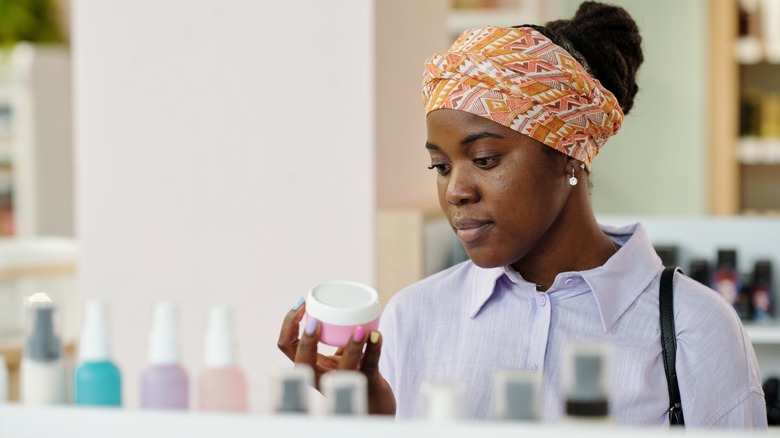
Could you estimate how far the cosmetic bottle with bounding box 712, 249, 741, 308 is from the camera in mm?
2754

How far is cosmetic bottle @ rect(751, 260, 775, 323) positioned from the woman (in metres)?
1.43

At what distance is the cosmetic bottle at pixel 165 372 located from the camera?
84 centimetres

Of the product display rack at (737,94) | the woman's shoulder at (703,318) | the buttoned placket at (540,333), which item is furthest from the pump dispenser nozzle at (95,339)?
the product display rack at (737,94)

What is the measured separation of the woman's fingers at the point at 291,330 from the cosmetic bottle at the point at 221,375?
1.07ft

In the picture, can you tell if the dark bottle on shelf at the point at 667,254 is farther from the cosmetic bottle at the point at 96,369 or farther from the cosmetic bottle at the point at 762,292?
the cosmetic bottle at the point at 96,369

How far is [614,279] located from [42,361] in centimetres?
80

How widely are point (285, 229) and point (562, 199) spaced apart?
1.20 m

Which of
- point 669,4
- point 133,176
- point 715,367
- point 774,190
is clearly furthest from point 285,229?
point 774,190

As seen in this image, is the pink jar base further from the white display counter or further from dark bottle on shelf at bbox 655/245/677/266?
dark bottle on shelf at bbox 655/245/677/266

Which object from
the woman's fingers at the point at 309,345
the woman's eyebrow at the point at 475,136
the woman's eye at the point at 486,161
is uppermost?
the woman's eyebrow at the point at 475,136

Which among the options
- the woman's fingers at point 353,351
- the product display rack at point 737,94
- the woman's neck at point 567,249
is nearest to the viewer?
the woman's fingers at point 353,351

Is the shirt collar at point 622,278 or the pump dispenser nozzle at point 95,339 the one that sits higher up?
the pump dispenser nozzle at point 95,339

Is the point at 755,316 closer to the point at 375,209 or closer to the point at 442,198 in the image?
the point at 375,209

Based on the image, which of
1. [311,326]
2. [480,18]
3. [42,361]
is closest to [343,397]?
[42,361]
